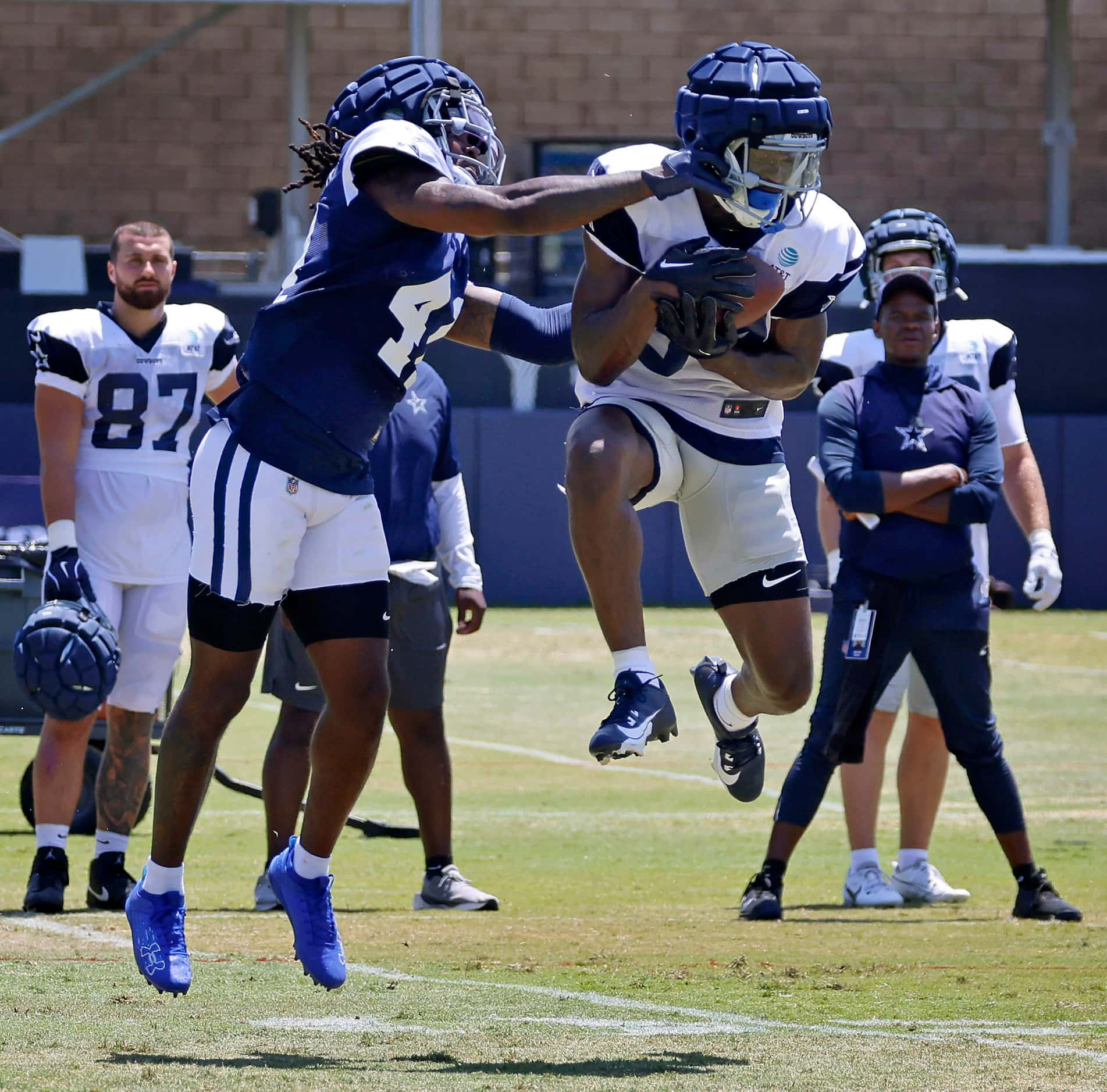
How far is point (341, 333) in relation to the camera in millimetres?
4852

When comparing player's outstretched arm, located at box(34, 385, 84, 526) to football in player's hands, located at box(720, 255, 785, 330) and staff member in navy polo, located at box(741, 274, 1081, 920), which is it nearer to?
staff member in navy polo, located at box(741, 274, 1081, 920)

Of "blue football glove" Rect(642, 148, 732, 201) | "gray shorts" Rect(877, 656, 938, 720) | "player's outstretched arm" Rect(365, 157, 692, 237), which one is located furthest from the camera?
"gray shorts" Rect(877, 656, 938, 720)

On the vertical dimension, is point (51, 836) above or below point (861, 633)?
below

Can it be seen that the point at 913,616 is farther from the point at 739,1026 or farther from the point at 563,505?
the point at 563,505

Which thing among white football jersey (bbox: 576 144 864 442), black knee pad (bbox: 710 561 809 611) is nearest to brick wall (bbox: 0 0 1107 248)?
white football jersey (bbox: 576 144 864 442)

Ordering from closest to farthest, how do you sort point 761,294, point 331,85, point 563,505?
point 761,294 → point 563,505 → point 331,85

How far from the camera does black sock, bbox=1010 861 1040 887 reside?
Result: 706 cm

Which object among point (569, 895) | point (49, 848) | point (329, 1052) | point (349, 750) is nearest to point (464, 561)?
point (569, 895)

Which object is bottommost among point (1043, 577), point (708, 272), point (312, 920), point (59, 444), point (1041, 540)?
point (312, 920)

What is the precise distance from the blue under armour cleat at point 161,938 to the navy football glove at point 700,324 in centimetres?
183

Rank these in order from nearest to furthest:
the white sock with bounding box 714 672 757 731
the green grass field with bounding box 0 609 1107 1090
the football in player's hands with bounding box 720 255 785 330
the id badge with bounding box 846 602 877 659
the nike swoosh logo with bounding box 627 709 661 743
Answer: the green grass field with bounding box 0 609 1107 1090, the nike swoosh logo with bounding box 627 709 661 743, the football in player's hands with bounding box 720 255 785 330, the white sock with bounding box 714 672 757 731, the id badge with bounding box 846 602 877 659

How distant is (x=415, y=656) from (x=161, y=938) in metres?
2.68

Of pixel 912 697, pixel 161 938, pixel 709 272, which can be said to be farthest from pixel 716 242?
pixel 912 697

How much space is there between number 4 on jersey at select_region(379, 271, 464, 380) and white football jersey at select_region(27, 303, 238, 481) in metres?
2.39
